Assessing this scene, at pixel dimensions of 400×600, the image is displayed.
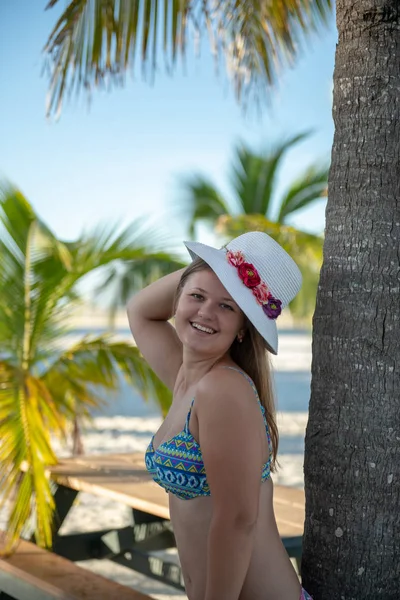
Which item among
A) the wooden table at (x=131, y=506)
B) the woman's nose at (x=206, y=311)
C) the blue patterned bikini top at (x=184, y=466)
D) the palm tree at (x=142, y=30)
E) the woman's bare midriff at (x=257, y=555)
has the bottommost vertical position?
the wooden table at (x=131, y=506)

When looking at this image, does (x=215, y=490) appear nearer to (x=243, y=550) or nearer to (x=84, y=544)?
(x=243, y=550)

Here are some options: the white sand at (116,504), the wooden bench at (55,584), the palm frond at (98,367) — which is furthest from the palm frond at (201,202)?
the wooden bench at (55,584)

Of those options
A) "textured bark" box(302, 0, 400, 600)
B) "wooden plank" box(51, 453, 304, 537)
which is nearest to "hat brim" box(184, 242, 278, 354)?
"textured bark" box(302, 0, 400, 600)

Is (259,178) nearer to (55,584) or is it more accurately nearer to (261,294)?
(55,584)

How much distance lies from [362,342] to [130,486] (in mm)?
2285

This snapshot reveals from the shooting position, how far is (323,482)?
2.38m

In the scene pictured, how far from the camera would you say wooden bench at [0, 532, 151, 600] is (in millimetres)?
3076

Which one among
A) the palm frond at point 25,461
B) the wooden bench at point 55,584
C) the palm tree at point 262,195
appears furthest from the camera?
the palm tree at point 262,195

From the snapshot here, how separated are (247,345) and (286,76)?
3.05 m

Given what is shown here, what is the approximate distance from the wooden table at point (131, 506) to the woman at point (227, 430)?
5.23 feet

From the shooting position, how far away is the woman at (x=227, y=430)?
6.27ft

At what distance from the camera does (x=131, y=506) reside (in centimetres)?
412

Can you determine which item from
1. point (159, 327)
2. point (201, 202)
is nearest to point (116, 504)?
point (159, 327)

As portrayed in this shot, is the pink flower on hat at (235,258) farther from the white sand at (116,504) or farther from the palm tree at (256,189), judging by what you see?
the palm tree at (256,189)
